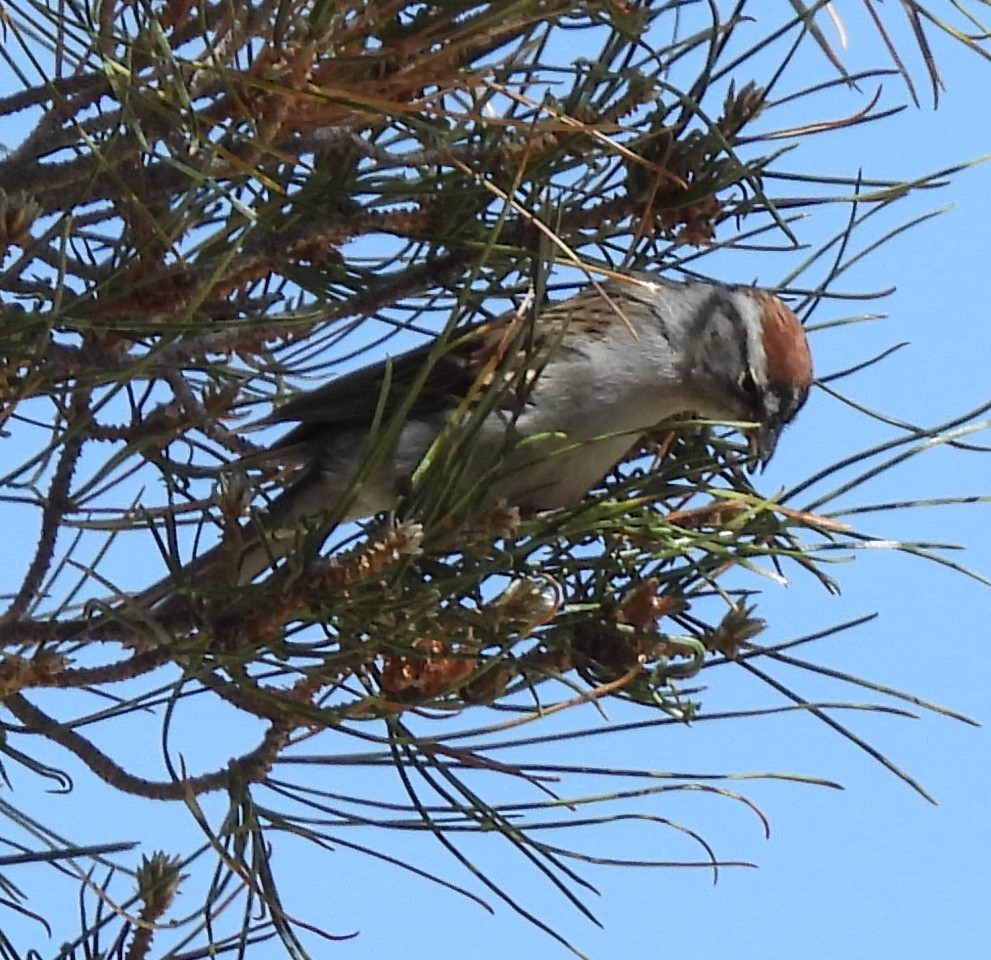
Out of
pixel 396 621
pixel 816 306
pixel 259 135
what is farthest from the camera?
pixel 816 306

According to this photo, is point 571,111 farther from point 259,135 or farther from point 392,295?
point 259,135

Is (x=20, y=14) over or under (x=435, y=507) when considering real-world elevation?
over

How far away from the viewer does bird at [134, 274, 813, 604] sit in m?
1.35

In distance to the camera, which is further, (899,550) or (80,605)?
(80,605)

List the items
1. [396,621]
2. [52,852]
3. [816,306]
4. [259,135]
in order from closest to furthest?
[259,135] < [396,621] < [52,852] < [816,306]

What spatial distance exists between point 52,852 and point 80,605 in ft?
0.64

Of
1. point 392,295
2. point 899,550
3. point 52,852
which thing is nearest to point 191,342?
point 392,295

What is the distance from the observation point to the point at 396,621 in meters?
1.07

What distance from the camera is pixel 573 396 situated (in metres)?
1.57

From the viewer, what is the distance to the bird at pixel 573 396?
1354 millimetres

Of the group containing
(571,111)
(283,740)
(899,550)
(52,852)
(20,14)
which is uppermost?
(571,111)

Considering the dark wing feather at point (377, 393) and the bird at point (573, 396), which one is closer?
the bird at point (573, 396)

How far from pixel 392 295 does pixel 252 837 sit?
1.50ft

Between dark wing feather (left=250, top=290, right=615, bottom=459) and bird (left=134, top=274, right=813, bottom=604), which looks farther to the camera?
dark wing feather (left=250, top=290, right=615, bottom=459)
